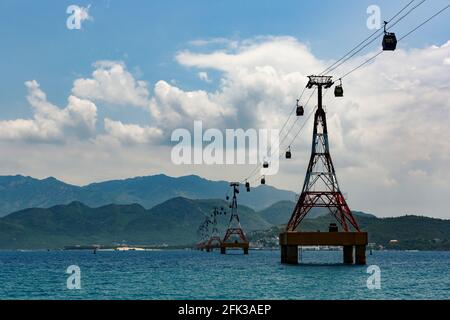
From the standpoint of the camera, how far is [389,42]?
40688 millimetres

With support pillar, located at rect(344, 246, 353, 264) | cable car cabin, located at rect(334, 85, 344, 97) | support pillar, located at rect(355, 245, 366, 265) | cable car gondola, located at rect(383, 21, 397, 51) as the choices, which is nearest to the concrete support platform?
support pillar, located at rect(355, 245, 366, 265)

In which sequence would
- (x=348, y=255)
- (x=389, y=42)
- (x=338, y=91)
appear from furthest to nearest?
(x=348, y=255) → (x=338, y=91) → (x=389, y=42)

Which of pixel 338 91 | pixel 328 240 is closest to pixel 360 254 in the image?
pixel 328 240

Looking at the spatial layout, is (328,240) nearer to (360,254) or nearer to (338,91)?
(360,254)

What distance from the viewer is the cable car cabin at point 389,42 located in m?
40.4

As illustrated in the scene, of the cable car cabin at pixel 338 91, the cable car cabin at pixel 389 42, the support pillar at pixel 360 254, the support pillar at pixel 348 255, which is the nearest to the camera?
the cable car cabin at pixel 389 42

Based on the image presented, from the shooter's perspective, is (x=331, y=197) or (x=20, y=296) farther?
(x=331, y=197)

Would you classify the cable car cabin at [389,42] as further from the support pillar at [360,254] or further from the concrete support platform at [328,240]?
the support pillar at [360,254]

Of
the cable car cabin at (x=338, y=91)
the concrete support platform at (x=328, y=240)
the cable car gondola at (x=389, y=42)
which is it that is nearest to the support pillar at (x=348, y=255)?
the concrete support platform at (x=328, y=240)

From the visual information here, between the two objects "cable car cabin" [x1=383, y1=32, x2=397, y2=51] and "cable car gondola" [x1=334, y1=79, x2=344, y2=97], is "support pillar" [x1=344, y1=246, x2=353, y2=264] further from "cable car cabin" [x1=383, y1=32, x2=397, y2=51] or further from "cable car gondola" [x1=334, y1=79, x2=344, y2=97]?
"cable car cabin" [x1=383, y1=32, x2=397, y2=51]
